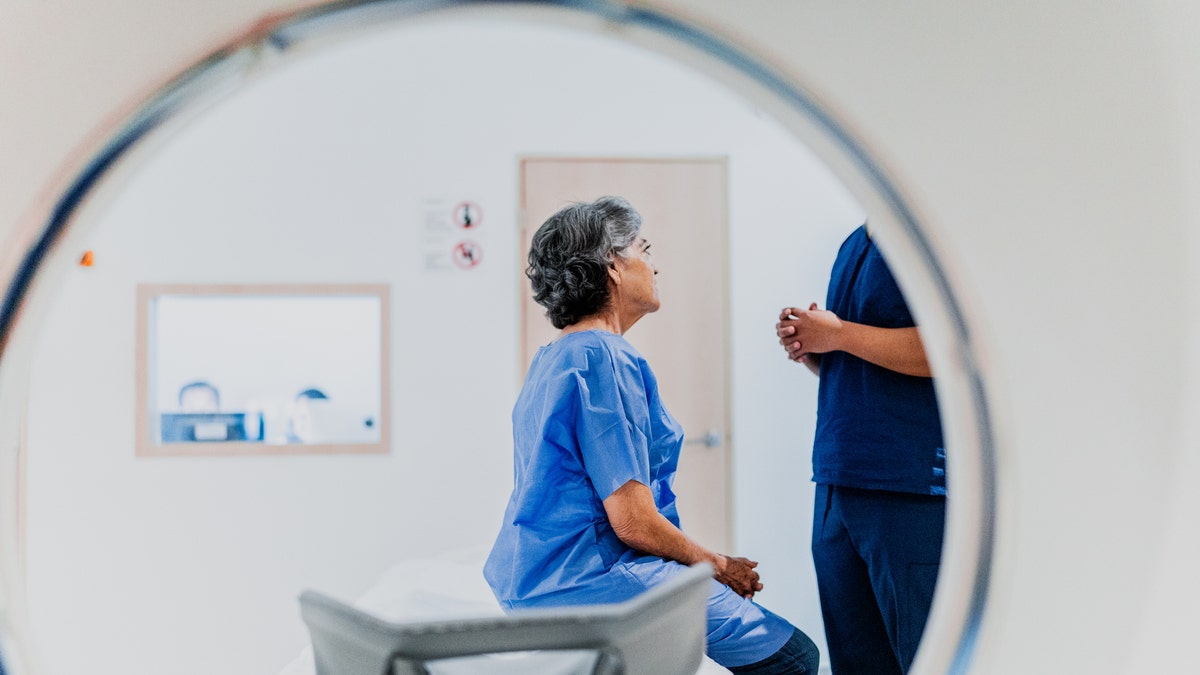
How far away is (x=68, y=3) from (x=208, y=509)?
2545 millimetres

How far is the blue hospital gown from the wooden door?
1.50m

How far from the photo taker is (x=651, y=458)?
5.20ft

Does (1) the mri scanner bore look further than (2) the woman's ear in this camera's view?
Yes

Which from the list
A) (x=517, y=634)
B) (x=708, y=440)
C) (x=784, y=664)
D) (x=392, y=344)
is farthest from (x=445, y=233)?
(x=517, y=634)

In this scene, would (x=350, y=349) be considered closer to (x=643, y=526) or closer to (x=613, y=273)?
(x=613, y=273)

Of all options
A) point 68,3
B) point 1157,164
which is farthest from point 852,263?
point 68,3

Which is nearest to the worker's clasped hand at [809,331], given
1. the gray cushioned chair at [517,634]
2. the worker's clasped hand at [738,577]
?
the worker's clasped hand at [738,577]

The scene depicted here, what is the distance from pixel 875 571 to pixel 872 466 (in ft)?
0.62

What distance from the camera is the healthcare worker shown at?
59.5 inches

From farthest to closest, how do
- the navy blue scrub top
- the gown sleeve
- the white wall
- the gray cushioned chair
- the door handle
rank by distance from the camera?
1. the door handle
2. the white wall
3. the navy blue scrub top
4. the gown sleeve
5. the gray cushioned chair

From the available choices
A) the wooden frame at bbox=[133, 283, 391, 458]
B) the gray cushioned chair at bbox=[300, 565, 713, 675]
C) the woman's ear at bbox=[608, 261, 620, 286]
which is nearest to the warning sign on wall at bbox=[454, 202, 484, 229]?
the wooden frame at bbox=[133, 283, 391, 458]

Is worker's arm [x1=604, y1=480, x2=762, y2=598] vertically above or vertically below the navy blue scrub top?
below

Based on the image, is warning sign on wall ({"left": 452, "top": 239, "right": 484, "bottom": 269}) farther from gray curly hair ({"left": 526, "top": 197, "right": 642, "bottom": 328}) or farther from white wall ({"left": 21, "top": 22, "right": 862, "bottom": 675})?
gray curly hair ({"left": 526, "top": 197, "right": 642, "bottom": 328})

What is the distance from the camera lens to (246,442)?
292 centimetres
